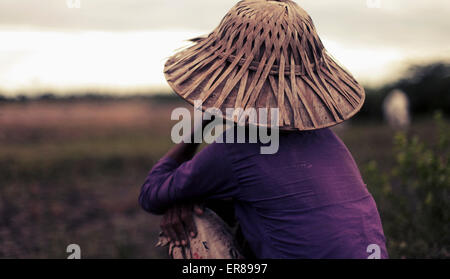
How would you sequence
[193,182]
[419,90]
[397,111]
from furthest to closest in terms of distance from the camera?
1. [419,90]
2. [397,111]
3. [193,182]

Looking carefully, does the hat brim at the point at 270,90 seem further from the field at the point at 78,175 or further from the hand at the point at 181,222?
the field at the point at 78,175

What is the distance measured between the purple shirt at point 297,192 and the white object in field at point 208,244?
25 cm

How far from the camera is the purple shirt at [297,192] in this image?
1.77 meters

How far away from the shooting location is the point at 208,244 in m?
2.15

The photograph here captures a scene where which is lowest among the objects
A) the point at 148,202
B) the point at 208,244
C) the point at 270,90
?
the point at 208,244

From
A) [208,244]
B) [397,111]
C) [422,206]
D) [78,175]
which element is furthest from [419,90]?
[208,244]

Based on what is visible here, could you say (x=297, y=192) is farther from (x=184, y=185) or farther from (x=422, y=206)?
(x=422, y=206)

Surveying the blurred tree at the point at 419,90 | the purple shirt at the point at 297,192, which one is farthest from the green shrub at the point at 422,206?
the blurred tree at the point at 419,90

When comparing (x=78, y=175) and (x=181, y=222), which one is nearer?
(x=181, y=222)

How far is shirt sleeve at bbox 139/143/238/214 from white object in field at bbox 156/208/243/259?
151 millimetres

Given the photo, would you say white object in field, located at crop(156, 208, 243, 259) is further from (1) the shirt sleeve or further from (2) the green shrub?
(2) the green shrub

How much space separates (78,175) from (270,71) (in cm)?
514

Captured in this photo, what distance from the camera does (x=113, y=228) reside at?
4418 millimetres
